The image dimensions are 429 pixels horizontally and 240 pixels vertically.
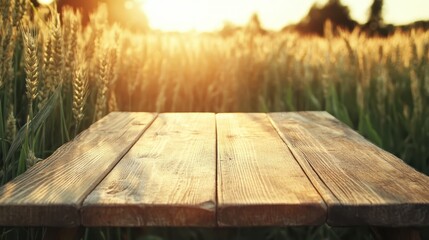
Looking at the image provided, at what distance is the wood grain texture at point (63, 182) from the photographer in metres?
0.95

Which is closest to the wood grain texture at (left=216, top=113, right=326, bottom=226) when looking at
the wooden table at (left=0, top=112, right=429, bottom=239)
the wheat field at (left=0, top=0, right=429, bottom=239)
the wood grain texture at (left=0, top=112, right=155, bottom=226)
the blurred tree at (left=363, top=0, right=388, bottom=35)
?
the wooden table at (left=0, top=112, right=429, bottom=239)

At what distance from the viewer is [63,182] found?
1.09 metres

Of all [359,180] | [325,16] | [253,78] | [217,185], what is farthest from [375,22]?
[217,185]

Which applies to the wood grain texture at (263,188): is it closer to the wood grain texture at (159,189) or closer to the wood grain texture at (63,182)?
the wood grain texture at (159,189)

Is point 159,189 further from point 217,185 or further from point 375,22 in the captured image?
point 375,22

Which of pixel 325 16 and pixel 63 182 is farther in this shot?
pixel 325 16

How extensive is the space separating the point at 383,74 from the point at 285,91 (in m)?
0.52

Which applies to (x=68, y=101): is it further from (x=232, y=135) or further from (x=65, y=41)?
(x=232, y=135)

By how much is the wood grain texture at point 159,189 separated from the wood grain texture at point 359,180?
0.21 meters

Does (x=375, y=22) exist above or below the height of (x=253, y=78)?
below

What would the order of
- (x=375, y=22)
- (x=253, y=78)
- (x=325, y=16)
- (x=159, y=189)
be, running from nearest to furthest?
1. (x=159, y=189)
2. (x=253, y=78)
3. (x=375, y=22)
4. (x=325, y=16)

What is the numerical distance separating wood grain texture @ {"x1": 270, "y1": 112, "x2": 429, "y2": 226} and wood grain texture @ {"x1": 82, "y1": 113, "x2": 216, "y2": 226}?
207 millimetres

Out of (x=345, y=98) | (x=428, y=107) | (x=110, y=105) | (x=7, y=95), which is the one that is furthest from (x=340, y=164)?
(x=345, y=98)

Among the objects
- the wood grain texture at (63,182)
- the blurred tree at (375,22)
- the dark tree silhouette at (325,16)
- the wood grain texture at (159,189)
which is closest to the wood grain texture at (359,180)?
the wood grain texture at (159,189)
